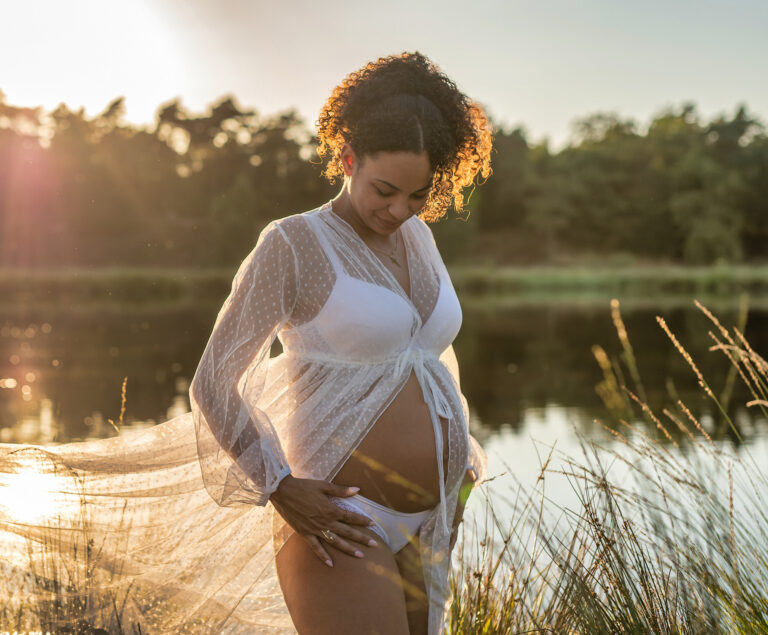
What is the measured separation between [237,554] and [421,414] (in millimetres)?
588

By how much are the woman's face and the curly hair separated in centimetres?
2

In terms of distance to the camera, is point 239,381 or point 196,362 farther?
point 196,362

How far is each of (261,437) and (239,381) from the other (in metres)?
0.15

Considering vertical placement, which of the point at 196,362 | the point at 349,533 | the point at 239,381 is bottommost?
the point at 196,362

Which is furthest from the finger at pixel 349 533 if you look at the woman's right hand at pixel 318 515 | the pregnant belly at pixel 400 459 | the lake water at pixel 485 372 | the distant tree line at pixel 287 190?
the distant tree line at pixel 287 190

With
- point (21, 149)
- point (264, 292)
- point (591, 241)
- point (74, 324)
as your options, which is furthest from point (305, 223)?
point (591, 241)

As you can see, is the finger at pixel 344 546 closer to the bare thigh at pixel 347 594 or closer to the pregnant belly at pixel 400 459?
the bare thigh at pixel 347 594

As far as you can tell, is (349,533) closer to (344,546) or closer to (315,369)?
(344,546)

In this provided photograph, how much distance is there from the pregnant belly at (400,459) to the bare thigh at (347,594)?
0.44 ft

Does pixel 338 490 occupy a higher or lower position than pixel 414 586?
higher

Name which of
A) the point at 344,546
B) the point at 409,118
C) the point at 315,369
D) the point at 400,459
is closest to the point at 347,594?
the point at 344,546

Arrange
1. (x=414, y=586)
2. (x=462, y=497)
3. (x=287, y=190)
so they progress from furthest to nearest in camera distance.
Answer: (x=287, y=190)
(x=462, y=497)
(x=414, y=586)

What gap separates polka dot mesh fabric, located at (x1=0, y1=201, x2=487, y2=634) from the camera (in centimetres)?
179

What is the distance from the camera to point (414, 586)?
192 cm
